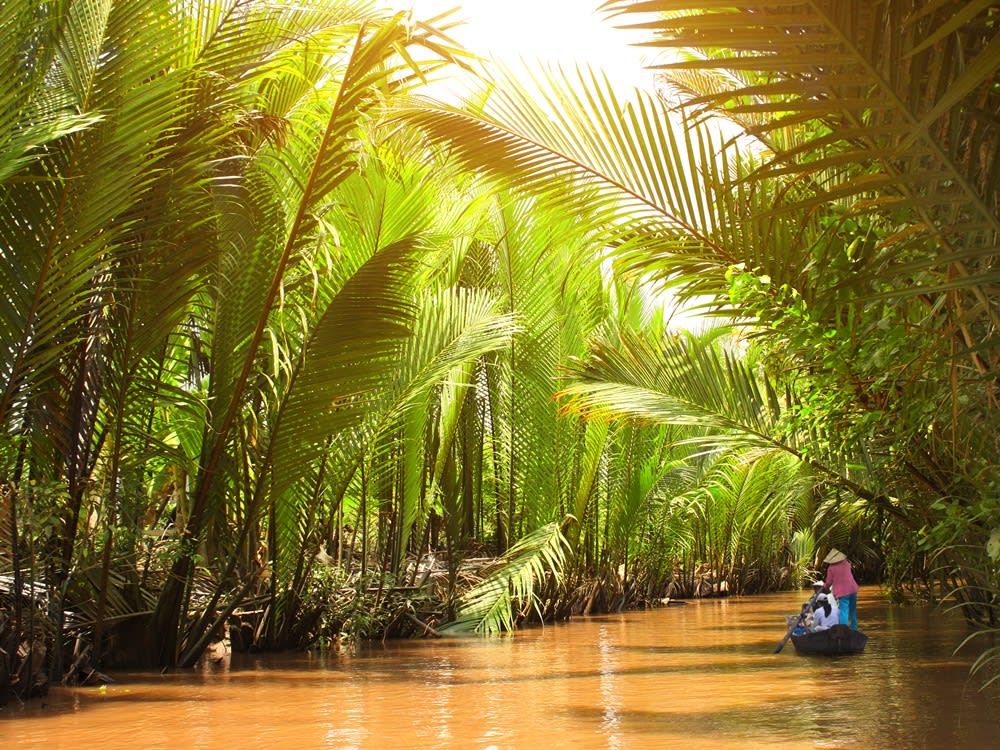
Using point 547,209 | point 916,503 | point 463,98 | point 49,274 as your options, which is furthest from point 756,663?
point 49,274

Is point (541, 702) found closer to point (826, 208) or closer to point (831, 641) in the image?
point (826, 208)

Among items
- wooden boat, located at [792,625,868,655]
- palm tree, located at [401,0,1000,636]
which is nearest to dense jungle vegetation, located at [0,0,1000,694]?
palm tree, located at [401,0,1000,636]

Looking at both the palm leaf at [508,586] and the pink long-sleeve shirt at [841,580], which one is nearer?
the pink long-sleeve shirt at [841,580]

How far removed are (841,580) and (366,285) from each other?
5.17m

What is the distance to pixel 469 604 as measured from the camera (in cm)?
1051

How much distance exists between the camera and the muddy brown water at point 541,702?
4586mm

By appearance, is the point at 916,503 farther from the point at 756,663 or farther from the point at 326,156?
the point at 326,156

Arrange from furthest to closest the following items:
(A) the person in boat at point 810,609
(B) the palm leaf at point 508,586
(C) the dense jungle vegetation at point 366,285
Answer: (B) the palm leaf at point 508,586
(A) the person in boat at point 810,609
(C) the dense jungle vegetation at point 366,285

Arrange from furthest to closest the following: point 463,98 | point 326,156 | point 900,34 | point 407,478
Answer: point 407,478 → point 326,156 → point 463,98 → point 900,34

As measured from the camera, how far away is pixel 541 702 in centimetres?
576

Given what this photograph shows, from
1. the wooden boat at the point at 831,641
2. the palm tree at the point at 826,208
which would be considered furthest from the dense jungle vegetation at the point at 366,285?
the wooden boat at the point at 831,641

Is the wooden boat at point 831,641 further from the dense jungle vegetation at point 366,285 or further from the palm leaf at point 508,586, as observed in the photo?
the palm leaf at point 508,586

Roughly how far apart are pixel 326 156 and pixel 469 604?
219 inches

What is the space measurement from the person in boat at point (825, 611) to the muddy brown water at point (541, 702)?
0.35m
